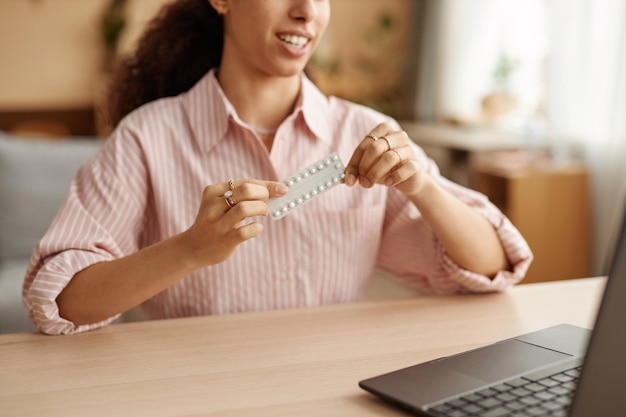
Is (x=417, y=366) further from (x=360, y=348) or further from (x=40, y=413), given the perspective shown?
(x=40, y=413)

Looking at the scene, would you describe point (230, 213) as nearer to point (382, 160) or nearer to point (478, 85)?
point (382, 160)

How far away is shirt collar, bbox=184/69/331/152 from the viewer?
135cm

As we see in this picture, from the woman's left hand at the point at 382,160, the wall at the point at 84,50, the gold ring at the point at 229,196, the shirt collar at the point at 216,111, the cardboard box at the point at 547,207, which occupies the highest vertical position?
the wall at the point at 84,50

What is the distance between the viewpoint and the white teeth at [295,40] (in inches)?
50.6

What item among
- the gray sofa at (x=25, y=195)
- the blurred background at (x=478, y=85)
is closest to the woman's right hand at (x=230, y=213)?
the blurred background at (x=478, y=85)

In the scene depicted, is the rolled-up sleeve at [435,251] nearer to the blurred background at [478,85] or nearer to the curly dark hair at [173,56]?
the curly dark hair at [173,56]

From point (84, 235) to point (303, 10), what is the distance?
482mm

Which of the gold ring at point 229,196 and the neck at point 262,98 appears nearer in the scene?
the gold ring at point 229,196

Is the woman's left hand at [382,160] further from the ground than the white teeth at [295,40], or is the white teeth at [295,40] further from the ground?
the white teeth at [295,40]

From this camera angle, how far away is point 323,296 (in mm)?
1393

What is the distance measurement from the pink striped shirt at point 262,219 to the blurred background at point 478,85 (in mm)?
1004

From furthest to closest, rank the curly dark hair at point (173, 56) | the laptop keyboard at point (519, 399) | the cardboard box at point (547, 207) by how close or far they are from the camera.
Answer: the cardboard box at point (547, 207) → the curly dark hair at point (173, 56) → the laptop keyboard at point (519, 399)

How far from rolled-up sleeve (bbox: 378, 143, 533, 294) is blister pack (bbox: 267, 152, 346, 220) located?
341mm

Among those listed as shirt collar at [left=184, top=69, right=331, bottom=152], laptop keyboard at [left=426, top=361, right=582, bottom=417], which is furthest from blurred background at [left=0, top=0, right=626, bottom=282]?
laptop keyboard at [left=426, top=361, right=582, bottom=417]
